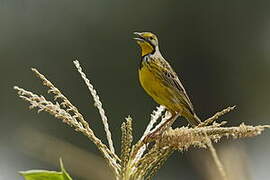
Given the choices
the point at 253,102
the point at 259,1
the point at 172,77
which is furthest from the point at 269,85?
the point at 172,77

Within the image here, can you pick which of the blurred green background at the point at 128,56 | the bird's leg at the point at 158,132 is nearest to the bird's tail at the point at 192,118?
the bird's leg at the point at 158,132

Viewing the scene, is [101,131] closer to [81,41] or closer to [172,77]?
[81,41]

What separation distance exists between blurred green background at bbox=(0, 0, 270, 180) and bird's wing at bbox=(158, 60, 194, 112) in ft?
19.0

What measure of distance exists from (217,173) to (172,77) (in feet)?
6.08

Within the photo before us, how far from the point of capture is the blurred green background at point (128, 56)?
34.5ft

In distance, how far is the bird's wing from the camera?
11.0ft

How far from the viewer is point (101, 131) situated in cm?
962

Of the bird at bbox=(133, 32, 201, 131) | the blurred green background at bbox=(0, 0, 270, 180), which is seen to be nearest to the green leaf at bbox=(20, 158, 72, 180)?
the bird at bbox=(133, 32, 201, 131)

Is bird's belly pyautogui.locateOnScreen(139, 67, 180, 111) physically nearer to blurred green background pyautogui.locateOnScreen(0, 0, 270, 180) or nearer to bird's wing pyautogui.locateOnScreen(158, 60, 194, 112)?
bird's wing pyautogui.locateOnScreen(158, 60, 194, 112)

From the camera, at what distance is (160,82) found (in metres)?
3.40

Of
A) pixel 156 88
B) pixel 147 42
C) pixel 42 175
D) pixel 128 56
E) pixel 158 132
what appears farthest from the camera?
pixel 128 56

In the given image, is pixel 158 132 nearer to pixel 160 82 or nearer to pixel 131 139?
pixel 131 139

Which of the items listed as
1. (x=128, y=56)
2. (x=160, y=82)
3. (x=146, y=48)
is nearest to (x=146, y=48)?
(x=146, y=48)

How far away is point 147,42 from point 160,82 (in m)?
0.18
